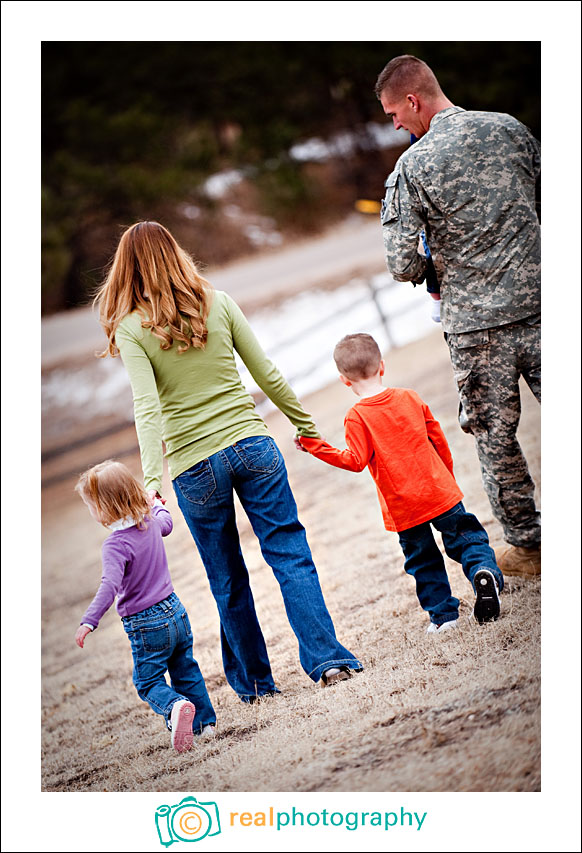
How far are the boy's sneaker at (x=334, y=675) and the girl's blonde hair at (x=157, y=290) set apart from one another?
1.08 metres

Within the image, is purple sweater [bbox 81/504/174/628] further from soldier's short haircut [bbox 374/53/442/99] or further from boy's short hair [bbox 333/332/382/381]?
soldier's short haircut [bbox 374/53/442/99]

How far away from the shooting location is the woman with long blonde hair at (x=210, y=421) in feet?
8.38

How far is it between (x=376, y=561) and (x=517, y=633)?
128cm

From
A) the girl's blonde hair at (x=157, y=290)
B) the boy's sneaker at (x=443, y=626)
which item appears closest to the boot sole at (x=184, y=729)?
the boy's sneaker at (x=443, y=626)

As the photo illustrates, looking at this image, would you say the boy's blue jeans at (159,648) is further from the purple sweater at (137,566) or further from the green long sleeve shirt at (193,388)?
the green long sleeve shirt at (193,388)

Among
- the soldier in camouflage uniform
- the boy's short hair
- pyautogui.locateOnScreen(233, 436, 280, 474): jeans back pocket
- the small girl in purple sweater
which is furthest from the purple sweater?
the soldier in camouflage uniform

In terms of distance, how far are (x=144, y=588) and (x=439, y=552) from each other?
0.95 meters

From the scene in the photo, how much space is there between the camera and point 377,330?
7105 millimetres

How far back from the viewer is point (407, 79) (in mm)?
2701

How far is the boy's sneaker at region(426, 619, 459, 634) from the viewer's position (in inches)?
109

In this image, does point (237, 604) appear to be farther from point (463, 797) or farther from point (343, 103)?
point (343, 103)

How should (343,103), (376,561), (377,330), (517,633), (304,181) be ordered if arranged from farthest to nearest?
(304,181) → (377,330) → (343,103) → (376,561) → (517,633)

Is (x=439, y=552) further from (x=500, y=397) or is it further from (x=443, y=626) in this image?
(x=500, y=397)

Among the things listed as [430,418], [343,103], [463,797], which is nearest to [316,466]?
[343,103]
